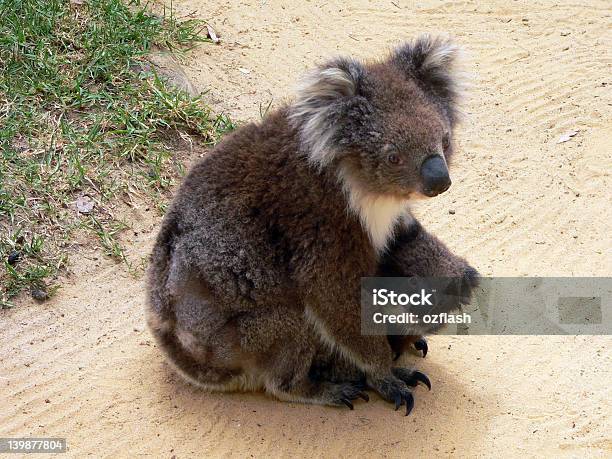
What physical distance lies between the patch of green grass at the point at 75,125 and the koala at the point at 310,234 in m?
1.71

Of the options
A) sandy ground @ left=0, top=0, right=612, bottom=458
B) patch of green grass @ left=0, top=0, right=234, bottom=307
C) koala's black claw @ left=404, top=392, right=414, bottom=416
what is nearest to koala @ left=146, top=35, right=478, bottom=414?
koala's black claw @ left=404, top=392, right=414, bottom=416

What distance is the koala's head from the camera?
4.91m

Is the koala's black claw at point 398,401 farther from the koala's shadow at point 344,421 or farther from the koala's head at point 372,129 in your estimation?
the koala's head at point 372,129

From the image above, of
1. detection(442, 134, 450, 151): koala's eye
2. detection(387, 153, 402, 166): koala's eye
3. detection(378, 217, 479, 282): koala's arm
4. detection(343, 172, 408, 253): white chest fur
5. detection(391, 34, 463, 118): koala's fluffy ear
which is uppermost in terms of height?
detection(391, 34, 463, 118): koala's fluffy ear

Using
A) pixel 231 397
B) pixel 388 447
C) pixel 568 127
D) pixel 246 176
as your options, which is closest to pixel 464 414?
pixel 388 447

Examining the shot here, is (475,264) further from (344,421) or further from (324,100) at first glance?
(324,100)

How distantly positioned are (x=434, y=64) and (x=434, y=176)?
3.04 feet

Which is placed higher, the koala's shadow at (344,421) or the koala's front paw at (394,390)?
the koala's front paw at (394,390)

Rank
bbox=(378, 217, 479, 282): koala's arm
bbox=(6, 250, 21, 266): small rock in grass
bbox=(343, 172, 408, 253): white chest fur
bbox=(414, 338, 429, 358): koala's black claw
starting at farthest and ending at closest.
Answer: bbox=(6, 250, 21, 266): small rock in grass, bbox=(414, 338, 429, 358): koala's black claw, bbox=(378, 217, 479, 282): koala's arm, bbox=(343, 172, 408, 253): white chest fur

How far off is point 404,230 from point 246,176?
3.65 ft

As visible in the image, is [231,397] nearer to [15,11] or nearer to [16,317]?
[16,317]

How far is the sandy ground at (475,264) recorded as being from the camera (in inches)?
206

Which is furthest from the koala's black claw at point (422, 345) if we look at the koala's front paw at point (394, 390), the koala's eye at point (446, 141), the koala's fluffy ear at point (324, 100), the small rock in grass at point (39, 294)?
the small rock in grass at point (39, 294)

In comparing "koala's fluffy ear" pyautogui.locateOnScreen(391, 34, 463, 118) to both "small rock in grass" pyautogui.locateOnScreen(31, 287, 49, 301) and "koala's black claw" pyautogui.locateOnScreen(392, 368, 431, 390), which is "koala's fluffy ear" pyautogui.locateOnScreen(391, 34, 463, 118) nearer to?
"koala's black claw" pyautogui.locateOnScreen(392, 368, 431, 390)
